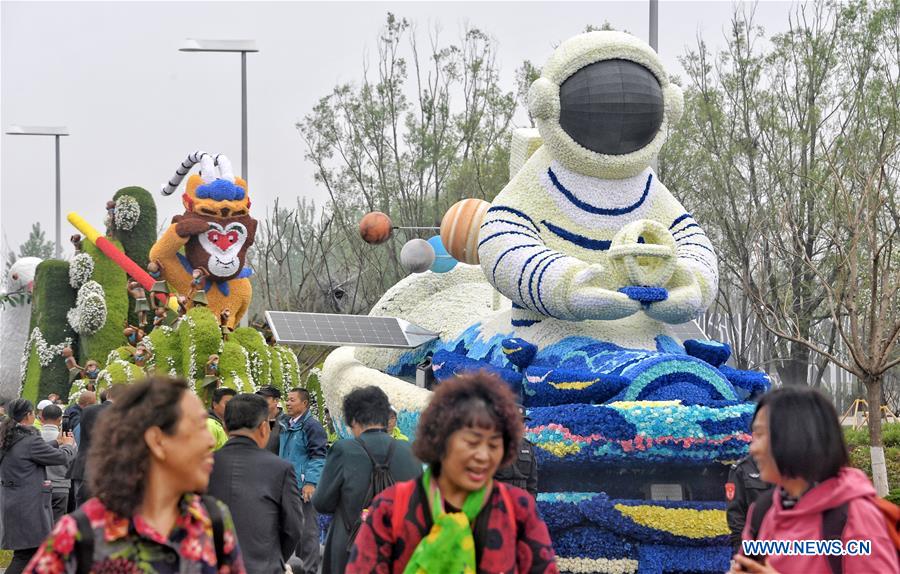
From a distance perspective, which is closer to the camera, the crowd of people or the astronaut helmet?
the crowd of people

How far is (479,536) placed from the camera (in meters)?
4.86

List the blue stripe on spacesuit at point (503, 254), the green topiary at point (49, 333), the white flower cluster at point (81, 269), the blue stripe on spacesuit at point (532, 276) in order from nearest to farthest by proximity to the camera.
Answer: the blue stripe on spacesuit at point (532, 276)
the blue stripe on spacesuit at point (503, 254)
the white flower cluster at point (81, 269)
the green topiary at point (49, 333)

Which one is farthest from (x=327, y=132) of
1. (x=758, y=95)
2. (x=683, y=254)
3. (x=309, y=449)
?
(x=309, y=449)

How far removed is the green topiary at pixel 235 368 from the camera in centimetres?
1703

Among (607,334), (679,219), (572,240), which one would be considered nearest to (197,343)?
(572,240)

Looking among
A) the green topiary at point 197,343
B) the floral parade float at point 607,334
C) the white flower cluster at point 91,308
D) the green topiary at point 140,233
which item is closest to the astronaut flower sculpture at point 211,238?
the green topiary at point 197,343

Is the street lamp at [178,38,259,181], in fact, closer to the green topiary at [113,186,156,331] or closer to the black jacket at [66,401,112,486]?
the green topiary at [113,186,156,331]

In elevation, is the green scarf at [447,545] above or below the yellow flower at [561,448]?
above

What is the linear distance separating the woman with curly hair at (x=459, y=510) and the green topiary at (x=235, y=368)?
39.9ft

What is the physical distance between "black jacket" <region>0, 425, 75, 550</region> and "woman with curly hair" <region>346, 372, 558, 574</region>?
6.78 m

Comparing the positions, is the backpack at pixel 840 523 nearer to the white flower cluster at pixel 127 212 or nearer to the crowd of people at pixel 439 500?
the crowd of people at pixel 439 500

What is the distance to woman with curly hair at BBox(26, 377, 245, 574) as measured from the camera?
168 inches

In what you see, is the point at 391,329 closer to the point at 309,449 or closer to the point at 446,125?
the point at 309,449

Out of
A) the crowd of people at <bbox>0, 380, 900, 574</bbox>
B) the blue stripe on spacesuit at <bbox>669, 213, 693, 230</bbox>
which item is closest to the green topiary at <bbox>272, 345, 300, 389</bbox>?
the blue stripe on spacesuit at <bbox>669, 213, 693, 230</bbox>
